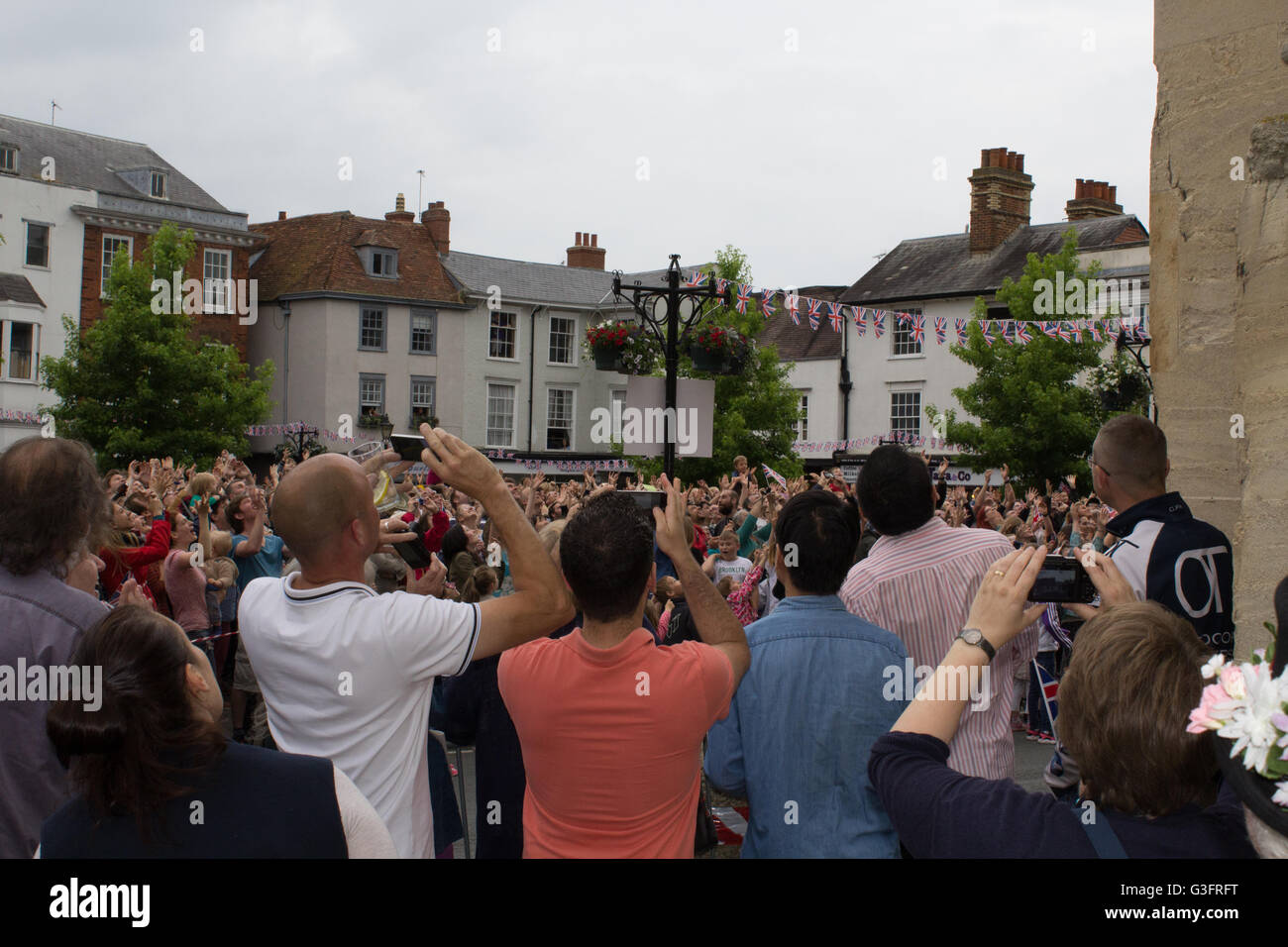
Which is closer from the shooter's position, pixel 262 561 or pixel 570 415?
pixel 262 561

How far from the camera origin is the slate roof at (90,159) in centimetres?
3581

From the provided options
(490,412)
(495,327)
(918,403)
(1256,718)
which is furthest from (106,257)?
(1256,718)

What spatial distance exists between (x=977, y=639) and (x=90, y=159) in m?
41.5

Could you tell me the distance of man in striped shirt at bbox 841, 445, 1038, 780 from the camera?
3367 mm

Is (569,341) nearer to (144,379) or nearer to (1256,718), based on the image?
(144,379)

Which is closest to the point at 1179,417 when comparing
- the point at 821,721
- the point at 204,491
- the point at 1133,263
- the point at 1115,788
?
the point at 821,721

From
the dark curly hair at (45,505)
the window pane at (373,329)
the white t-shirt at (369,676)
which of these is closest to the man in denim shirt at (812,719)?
the white t-shirt at (369,676)

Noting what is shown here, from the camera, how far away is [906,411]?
35.2 metres

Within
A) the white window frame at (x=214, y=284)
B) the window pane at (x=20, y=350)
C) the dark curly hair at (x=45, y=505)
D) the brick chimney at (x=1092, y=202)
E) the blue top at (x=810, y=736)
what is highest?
the brick chimney at (x=1092, y=202)

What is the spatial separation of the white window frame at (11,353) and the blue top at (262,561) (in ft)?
94.0

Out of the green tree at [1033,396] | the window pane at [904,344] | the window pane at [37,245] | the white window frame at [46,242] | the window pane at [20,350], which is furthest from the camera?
the window pane at [904,344]

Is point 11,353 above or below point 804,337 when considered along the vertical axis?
below

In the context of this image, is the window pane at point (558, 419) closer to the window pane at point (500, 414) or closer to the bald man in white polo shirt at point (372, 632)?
the window pane at point (500, 414)

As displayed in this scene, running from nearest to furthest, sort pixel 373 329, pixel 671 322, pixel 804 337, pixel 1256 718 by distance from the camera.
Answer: pixel 1256 718, pixel 671 322, pixel 804 337, pixel 373 329
